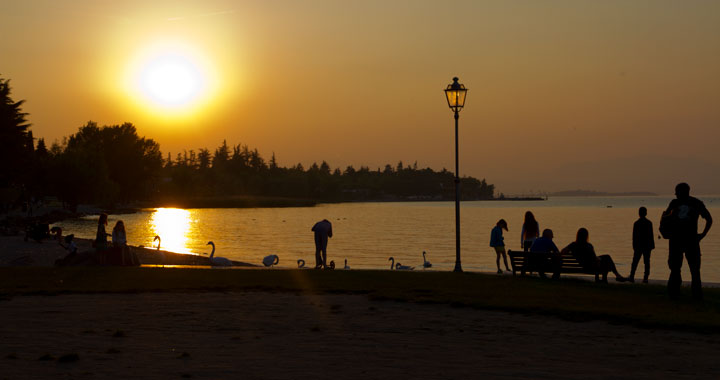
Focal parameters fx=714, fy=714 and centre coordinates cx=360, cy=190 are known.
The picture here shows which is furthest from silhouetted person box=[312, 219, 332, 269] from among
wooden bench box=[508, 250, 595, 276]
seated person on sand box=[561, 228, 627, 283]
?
seated person on sand box=[561, 228, 627, 283]

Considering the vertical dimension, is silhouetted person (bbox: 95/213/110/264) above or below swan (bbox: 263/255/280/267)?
above

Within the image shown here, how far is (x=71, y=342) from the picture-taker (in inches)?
393

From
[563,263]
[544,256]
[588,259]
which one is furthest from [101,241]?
[588,259]

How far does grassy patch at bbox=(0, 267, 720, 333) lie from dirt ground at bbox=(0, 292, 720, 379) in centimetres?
96

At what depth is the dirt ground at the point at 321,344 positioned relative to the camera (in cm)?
835

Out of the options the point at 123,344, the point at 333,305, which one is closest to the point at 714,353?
the point at 333,305

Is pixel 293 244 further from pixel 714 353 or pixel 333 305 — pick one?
pixel 714 353

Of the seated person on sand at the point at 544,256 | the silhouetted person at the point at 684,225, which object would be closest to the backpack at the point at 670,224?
the silhouetted person at the point at 684,225

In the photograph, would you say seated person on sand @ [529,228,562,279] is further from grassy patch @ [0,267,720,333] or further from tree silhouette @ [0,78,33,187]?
tree silhouette @ [0,78,33,187]

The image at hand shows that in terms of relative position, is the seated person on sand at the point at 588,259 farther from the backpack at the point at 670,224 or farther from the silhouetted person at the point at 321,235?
the silhouetted person at the point at 321,235

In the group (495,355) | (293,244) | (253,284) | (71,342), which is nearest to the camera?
(495,355)

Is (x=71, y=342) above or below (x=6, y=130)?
below

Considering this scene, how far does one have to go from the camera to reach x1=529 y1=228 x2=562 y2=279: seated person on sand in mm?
19219

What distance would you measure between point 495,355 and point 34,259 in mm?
25245
